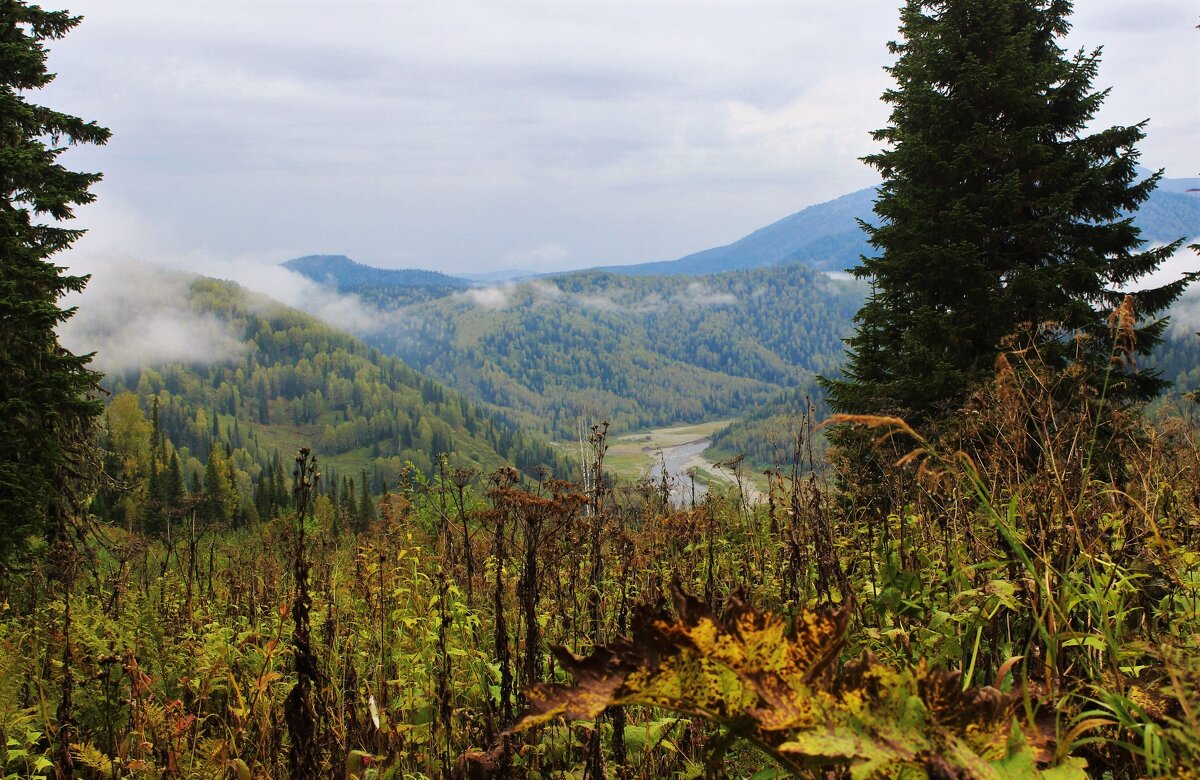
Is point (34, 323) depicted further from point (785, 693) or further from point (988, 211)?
point (988, 211)

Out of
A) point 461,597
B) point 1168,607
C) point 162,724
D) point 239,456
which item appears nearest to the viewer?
point 1168,607

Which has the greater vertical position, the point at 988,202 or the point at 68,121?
the point at 68,121

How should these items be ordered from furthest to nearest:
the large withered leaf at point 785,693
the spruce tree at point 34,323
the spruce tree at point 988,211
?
the spruce tree at point 988,211 < the spruce tree at point 34,323 < the large withered leaf at point 785,693

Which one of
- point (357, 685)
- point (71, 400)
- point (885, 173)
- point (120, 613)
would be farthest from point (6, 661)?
point (885, 173)

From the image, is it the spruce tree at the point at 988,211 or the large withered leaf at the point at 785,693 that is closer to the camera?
the large withered leaf at the point at 785,693

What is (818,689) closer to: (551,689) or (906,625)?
(551,689)

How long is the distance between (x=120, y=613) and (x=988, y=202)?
14.6 m

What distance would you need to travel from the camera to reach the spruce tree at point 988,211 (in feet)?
42.8

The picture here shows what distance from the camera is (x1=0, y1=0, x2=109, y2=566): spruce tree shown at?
433 inches

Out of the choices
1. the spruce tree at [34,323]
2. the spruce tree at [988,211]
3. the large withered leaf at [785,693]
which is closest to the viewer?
the large withered leaf at [785,693]

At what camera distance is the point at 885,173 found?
1600cm

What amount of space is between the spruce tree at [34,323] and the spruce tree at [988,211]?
14.1 metres

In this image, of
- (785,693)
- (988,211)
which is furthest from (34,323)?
(988,211)

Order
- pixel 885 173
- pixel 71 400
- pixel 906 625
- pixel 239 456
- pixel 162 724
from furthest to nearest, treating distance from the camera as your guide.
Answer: pixel 239 456, pixel 885 173, pixel 71 400, pixel 906 625, pixel 162 724
